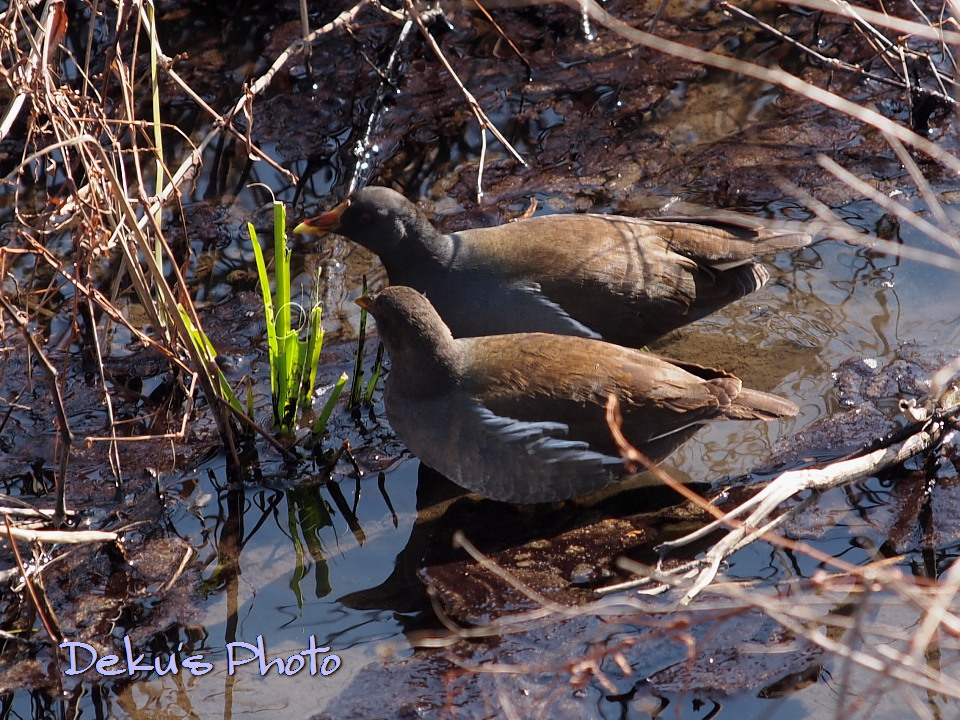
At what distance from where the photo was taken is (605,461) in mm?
4480

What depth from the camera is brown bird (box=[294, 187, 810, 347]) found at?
5.03 m

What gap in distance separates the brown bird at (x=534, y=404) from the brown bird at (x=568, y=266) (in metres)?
0.44

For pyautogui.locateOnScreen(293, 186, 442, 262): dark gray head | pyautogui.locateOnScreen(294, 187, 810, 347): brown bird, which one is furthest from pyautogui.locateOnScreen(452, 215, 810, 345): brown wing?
pyautogui.locateOnScreen(293, 186, 442, 262): dark gray head

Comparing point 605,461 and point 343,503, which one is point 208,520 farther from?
point 605,461

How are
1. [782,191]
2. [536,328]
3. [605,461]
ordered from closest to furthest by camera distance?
[605,461] < [536,328] < [782,191]

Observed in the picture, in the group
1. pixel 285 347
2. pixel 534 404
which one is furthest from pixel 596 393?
pixel 285 347

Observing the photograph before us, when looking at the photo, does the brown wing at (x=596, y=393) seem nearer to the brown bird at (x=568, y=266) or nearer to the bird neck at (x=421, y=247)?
the brown bird at (x=568, y=266)

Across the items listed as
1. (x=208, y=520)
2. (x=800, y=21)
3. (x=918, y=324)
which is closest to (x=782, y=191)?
(x=918, y=324)

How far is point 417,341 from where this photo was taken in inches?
180

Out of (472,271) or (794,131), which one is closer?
(472,271)

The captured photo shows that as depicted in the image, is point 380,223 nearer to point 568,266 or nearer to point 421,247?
point 421,247

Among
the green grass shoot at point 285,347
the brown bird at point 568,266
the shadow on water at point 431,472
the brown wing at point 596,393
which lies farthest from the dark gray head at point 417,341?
the brown bird at point 568,266

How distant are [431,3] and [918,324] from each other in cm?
374

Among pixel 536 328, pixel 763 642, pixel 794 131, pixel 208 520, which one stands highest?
pixel 794 131
